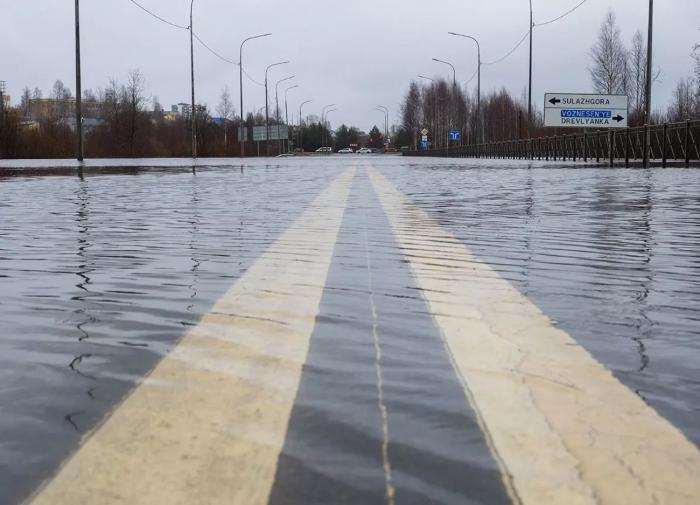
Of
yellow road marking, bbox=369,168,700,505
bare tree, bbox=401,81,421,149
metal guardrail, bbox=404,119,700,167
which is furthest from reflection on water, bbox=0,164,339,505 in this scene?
bare tree, bbox=401,81,421,149

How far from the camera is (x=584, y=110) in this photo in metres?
47.5

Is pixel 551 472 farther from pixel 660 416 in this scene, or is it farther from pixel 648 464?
pixel 660 416

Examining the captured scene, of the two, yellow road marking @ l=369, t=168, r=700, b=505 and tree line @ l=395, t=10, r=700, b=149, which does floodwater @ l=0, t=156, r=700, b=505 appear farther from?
tree line @ l=395, t=10, r=700, b=149

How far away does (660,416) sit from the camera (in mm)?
2721

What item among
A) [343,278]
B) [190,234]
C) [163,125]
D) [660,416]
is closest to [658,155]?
[190,234]

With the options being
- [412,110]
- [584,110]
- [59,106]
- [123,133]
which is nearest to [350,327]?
[584,110]

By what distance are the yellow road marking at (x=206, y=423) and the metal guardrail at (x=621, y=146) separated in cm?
2643

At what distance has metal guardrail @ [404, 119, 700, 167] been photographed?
99.0ft

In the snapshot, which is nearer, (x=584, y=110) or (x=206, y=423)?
(x=206, y=423)

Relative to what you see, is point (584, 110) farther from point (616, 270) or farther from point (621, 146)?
point (616, 270)

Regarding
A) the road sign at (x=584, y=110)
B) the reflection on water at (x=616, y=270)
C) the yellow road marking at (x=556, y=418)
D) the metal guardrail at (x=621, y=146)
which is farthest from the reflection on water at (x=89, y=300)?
the road sign at (x=584, y=110)

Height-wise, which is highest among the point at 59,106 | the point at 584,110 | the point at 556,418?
the point at 59,106

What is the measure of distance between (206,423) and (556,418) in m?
0.93

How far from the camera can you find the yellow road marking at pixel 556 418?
2137 millimetres
